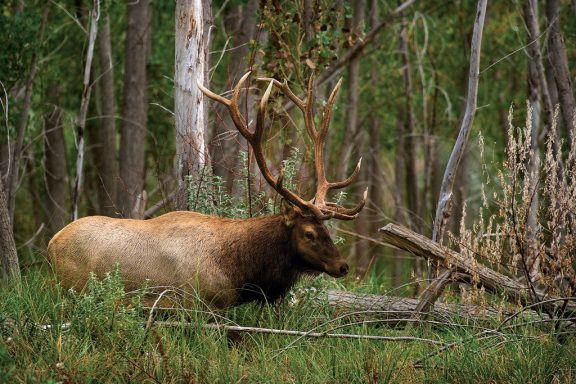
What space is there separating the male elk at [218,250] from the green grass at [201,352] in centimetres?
39

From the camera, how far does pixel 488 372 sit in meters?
7.17

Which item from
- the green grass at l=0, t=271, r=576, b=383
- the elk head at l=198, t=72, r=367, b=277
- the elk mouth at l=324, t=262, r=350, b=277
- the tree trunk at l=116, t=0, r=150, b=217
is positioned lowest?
the green grass at l=0, t=271, r=576, b=383

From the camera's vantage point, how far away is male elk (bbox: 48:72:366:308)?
8516 mm

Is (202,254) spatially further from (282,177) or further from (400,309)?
(400,309)

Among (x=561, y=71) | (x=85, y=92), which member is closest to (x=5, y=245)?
(x=85, y=92)

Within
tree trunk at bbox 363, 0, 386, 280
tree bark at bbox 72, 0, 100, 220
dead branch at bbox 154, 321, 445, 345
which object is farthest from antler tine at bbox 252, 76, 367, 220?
tree trunk at bbox 363, 0, 386, 280

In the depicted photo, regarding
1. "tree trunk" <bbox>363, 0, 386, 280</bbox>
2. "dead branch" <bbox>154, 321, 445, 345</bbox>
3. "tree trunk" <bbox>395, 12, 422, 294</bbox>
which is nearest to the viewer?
"dead branch" <bbox>154, 321, 445, 345</bbox>

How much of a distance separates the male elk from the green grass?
1.27ft

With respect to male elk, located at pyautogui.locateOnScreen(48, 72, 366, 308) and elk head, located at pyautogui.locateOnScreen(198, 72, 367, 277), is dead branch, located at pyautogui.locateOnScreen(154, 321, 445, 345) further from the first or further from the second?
elk head, located at pyautogui.locateOnScreen(198, 72, 367, 277)

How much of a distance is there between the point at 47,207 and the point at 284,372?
12.0 m

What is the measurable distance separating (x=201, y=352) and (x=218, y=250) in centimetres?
117

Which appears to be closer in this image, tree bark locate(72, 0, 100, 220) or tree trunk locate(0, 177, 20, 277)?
tree trunk locate(0, 177, 20, 277)

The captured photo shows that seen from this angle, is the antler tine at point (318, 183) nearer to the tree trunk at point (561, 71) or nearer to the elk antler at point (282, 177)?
the elk antler at point (282, 177)

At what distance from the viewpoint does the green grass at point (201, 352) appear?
23.4ft
